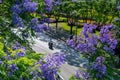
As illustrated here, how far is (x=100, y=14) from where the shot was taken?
38000 millimetres

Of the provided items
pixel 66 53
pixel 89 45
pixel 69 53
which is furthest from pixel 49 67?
pixel 69 53

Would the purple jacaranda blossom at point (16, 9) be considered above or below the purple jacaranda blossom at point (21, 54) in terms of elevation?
above

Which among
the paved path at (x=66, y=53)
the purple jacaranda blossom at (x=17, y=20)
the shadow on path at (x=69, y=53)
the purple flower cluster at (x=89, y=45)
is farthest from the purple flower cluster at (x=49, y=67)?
the shadow on path at (x=69, y=53)

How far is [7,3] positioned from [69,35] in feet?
90.5

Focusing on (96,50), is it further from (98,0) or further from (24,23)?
(98,0)

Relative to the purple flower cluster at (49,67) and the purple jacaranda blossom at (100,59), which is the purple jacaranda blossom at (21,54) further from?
the purple jacaranda blossom at (100,59)

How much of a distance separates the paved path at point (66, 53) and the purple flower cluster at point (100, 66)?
13463mm

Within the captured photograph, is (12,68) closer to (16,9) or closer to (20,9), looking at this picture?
(16,9)

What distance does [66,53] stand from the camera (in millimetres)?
32562

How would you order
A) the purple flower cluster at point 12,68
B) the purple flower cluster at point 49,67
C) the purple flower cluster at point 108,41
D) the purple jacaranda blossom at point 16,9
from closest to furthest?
the purple flower cluster at point 12,68
the purple flower cluster at point 49,67
the purple flower cluster at point 108,41
the purple jacaranda blossom at point 16,9

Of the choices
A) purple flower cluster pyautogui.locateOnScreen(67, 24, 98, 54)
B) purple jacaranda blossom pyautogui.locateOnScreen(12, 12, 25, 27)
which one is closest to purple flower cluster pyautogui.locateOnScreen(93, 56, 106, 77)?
purple flower cluster pyautogui.locateOnScreen(67, 24, 98, 54)

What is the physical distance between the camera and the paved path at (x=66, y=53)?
88.2 feet

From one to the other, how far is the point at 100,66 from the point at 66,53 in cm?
2120

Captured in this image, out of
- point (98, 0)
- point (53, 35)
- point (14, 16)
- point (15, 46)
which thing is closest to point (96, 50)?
point (15, 46)
